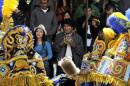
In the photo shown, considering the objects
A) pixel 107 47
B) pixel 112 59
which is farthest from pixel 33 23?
pixel 112 59

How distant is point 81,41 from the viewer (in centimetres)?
919

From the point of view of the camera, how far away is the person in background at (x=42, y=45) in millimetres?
8680

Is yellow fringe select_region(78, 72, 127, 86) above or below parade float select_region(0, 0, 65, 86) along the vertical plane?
below

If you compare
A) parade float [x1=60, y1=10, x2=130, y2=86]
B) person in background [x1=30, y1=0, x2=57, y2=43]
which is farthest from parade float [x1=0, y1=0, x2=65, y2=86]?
person in background [x1=30, y1=0, x2=57, y2=43]

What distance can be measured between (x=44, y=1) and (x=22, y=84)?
14.7ft

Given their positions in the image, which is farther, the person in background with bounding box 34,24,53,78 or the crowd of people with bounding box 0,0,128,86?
the crowd of people with bounding box 0,0,128,86

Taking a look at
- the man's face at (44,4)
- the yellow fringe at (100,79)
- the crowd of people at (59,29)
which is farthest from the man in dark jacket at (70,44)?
the yellow fringe at (100,79)

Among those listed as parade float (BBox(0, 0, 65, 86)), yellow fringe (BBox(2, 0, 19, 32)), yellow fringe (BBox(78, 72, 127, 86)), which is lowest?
yellow fringe (BBox(78, 72, 127, 86))

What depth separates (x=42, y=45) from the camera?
875 centimetres

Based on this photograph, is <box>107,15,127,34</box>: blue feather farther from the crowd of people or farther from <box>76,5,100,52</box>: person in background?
<box>76,5,100,52</box>: person in background

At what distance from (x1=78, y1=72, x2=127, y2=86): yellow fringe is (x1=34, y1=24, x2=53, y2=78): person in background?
330 centimetres

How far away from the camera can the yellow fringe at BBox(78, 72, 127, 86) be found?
5.17 metres

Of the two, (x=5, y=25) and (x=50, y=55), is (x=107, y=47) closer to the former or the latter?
(x=5, y=25)

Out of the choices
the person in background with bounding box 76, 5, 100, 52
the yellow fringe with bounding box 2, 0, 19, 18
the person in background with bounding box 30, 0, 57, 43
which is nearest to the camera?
the yellow fringe with bounding box 2, 0, 19, 18
